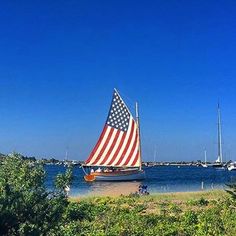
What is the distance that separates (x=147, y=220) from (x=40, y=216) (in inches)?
311

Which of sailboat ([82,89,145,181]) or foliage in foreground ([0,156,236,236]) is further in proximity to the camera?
sailboat ([82,89,145,181])

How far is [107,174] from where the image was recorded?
72125 millimetres

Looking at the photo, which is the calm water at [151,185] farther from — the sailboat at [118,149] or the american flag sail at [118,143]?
the american flag sail at [118,143]

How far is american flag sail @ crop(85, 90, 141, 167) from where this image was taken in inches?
2638

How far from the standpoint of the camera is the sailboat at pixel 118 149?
2645 inches

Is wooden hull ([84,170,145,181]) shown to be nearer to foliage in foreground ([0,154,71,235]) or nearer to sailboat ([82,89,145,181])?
sailboat ([82,89,145,181])

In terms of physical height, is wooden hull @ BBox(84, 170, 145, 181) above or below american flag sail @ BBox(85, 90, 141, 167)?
below

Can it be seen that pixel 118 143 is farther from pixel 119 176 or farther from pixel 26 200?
pixel 26 200

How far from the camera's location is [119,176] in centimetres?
7106

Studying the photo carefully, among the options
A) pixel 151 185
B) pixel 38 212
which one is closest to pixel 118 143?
pixel 151 185

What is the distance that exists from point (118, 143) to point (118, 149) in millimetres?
1054

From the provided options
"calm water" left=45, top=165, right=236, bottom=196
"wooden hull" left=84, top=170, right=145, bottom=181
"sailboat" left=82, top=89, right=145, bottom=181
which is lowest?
"calm water" left=45, top=165, right=236, bottom=196

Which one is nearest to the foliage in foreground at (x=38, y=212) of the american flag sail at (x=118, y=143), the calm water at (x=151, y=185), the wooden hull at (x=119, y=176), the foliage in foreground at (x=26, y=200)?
the foliage in foreground at (x=26, y=200)

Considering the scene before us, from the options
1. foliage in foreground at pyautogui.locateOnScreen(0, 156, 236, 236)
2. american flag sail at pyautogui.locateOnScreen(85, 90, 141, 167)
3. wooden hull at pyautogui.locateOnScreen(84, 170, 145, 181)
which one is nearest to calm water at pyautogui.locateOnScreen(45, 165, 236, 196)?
wooden hull at pyautogui.locateOnScreen(84, 170, 145, 181)
